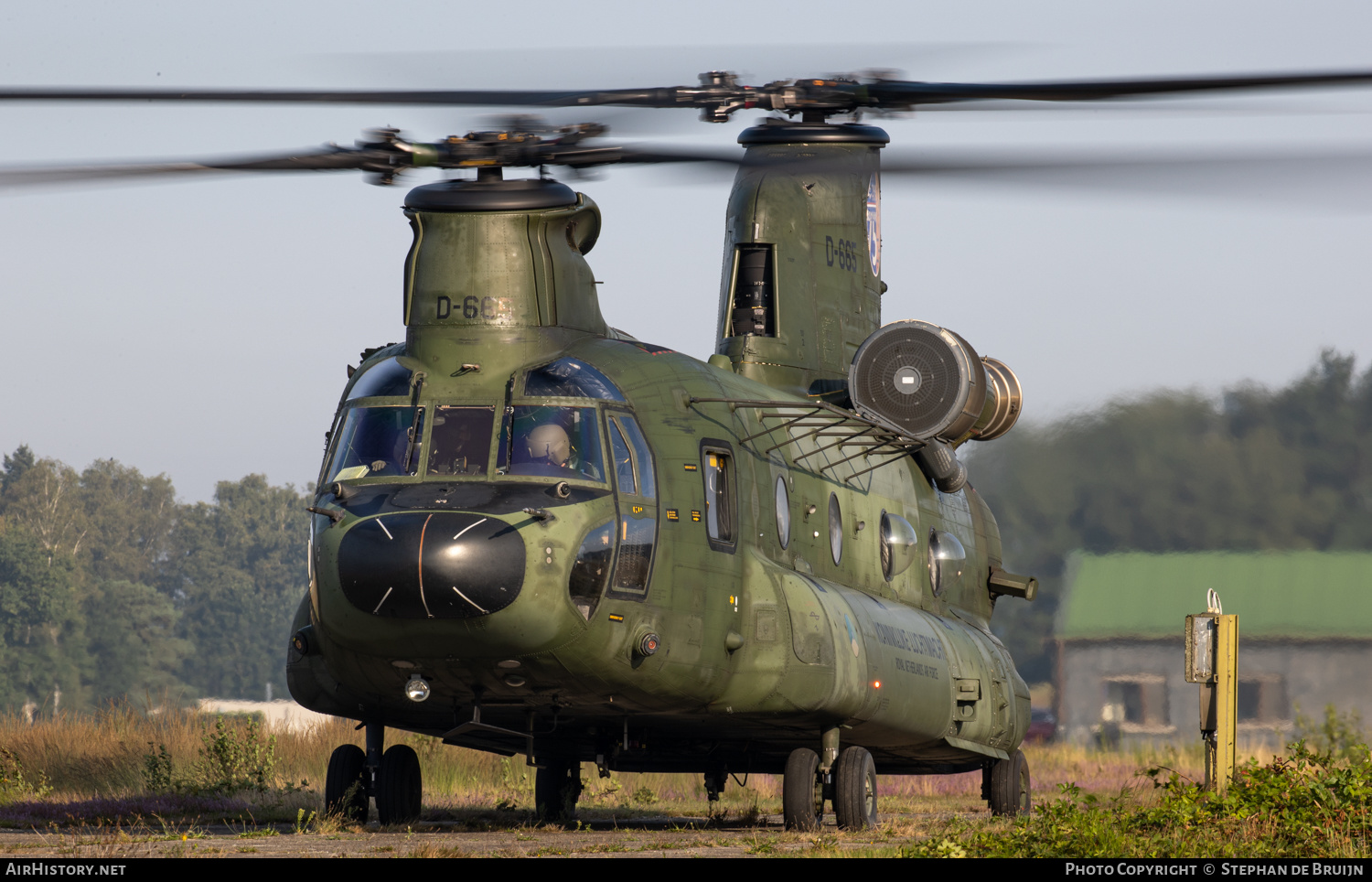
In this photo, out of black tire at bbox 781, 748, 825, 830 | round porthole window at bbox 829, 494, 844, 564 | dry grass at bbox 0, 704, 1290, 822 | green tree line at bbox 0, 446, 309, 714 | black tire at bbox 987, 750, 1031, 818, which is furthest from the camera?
green tree line at bbox 0, 446, 309, 714

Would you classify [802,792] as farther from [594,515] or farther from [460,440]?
[460,440]

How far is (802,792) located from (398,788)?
130 inches

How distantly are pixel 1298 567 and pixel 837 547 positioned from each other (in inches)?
669

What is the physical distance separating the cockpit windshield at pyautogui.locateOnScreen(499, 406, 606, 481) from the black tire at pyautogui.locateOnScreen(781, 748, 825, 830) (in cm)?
326

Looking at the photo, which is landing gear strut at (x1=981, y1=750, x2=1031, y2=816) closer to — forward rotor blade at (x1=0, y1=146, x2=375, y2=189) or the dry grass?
the dry grass

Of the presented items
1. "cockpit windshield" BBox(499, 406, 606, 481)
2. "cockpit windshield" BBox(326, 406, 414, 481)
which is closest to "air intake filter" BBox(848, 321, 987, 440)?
"cockpit windshield" BBox(499, 406, 606, 481)

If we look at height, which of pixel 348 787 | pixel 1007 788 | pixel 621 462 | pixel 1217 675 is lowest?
pixel 1007 788

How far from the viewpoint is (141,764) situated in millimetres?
20641

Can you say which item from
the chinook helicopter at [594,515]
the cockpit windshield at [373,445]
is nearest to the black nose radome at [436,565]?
the chinook helicopter at [594,515]

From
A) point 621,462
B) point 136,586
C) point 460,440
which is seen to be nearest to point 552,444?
point 621,462

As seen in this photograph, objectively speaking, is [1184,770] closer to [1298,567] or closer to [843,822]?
[1298,567]

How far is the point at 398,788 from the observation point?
1431 centimetres

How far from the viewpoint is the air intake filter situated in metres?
16.1

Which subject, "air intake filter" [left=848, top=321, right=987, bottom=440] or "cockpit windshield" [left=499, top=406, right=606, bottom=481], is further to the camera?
"air intake filter" [left=848, top=321, right=987, bottom=440]
